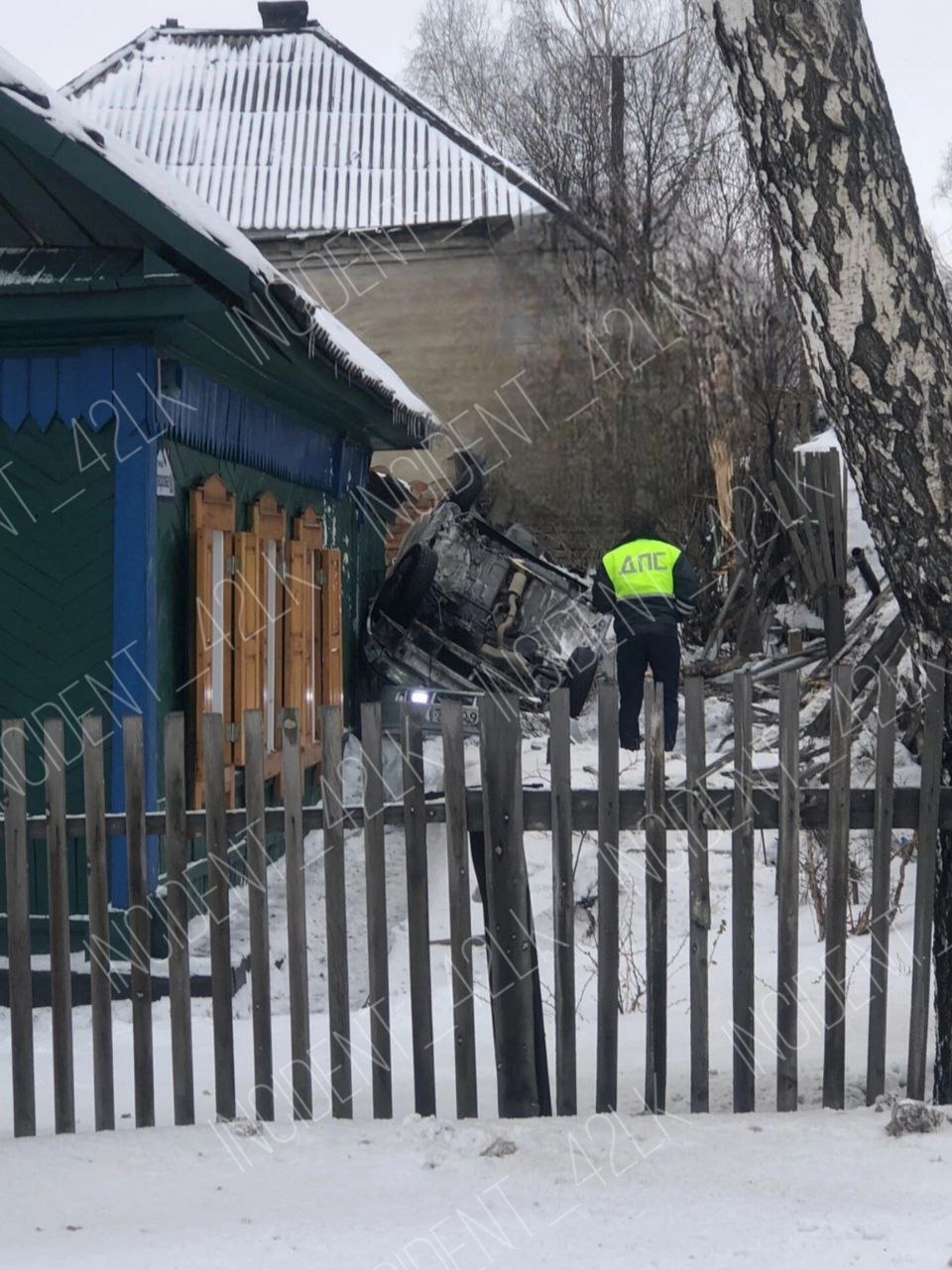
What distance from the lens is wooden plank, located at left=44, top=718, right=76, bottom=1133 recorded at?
4.09 m

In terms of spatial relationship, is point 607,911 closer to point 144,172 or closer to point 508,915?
point 508,915

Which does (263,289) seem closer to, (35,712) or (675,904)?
(35,712)

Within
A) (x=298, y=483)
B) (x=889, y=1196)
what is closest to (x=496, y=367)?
(x=298, y=483)

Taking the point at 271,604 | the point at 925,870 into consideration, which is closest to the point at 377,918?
the point at 925,870

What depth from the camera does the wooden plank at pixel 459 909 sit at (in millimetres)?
4035

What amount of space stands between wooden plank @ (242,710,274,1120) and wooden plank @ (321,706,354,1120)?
19 cm

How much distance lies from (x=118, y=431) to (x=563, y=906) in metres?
3.39

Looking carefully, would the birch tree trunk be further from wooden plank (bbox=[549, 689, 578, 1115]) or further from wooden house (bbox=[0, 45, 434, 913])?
wooden house (bbox=[0, 45, 434, 913])

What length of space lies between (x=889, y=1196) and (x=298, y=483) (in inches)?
276

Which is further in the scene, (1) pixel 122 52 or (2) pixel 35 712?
(1) pixel 122 52

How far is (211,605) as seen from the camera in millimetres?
7234

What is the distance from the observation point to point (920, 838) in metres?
4.12

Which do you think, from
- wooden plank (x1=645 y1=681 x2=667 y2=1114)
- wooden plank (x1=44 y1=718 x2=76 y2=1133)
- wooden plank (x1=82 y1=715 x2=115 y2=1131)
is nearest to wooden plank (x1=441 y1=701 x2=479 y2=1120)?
wooden plank (x1=645 y1=681 x2=667 y2=1114)

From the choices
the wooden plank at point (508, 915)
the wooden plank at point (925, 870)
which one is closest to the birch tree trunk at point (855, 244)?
the wooden plank at point (925, 870)
